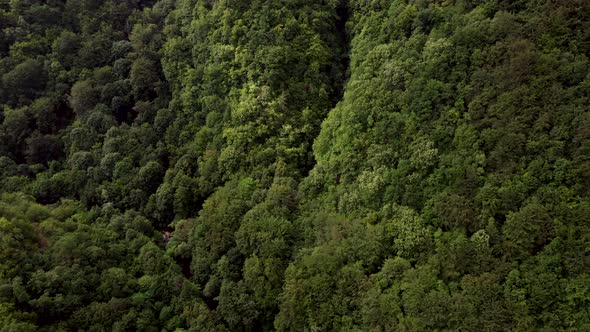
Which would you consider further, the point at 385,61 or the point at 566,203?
the point at 385,61

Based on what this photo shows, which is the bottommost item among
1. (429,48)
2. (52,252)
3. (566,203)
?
(566,203)

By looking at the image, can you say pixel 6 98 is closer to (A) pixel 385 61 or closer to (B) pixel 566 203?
(A) pixel 385 61

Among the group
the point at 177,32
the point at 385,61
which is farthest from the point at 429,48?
the point at 177,32

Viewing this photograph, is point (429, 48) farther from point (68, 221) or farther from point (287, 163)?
point (68, 221)

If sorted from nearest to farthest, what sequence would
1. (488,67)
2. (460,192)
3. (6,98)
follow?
(460,192) → (488,67) → (6,98)

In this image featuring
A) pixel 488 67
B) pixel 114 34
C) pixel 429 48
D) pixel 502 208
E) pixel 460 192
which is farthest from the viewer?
pixel 114 34

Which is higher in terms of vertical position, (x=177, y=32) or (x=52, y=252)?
(x=177, y=32)
